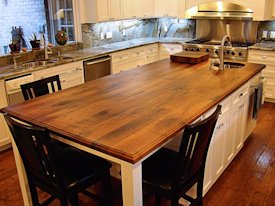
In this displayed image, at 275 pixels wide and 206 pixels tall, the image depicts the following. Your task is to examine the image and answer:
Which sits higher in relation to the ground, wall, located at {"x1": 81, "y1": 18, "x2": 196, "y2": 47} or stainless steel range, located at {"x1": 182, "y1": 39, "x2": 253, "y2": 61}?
wall, located at {"x1": 81, "y1": 18, "x2": 196, "y2": 47}

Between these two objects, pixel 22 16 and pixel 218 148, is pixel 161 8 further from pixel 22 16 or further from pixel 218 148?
pixel 218 148

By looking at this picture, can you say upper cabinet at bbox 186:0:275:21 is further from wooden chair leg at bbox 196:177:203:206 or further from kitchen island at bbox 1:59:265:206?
wooden chair leg at bbox 196:177:203:206

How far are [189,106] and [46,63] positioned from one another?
2.51 m

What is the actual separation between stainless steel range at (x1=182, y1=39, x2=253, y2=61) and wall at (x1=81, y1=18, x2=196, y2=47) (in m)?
0.52

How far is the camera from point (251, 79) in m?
3.09

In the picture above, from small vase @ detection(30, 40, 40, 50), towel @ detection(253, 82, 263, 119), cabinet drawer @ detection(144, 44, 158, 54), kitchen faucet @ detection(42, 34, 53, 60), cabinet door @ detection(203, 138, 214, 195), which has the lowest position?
cabinet door @ detection(203, 138, 214, 195)

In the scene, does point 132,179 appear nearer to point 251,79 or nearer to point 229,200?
point 229,200

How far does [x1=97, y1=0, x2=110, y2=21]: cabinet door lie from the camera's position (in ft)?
15.6

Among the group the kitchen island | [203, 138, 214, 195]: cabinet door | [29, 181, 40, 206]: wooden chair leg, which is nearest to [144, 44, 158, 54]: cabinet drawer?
the kitchen island

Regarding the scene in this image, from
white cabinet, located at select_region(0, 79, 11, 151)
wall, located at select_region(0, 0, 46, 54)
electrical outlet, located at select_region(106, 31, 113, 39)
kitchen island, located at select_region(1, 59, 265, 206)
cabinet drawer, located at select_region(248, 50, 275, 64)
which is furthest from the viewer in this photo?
electrical outlet, located at select_region(106, 31, 113, 39)

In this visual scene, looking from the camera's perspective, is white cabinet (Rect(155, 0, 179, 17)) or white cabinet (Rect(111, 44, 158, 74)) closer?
white cabinet (Rect(111, 44, 158, 74))

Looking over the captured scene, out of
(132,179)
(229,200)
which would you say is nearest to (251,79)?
(229,200)

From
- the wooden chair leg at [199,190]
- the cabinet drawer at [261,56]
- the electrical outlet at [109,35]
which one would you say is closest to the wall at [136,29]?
the electrical outlet at [109,35]

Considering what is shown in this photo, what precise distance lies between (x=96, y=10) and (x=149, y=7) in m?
1.51
